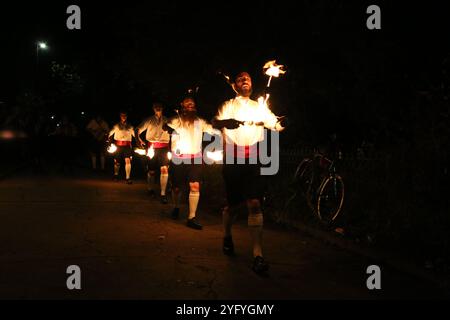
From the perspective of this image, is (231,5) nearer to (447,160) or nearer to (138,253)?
(447,160)

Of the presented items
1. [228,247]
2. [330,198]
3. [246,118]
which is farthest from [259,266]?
[330,198]

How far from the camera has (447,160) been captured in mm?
9406

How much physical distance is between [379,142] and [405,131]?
2.87 feet

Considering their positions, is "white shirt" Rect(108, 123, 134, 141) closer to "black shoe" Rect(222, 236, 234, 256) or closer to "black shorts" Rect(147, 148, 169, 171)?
"black shorts" Rect(147, 148, 169, 171)

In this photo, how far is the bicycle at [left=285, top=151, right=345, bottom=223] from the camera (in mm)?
9727

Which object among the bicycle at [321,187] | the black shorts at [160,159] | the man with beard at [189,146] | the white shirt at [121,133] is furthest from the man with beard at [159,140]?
the white shirt at [121,133]

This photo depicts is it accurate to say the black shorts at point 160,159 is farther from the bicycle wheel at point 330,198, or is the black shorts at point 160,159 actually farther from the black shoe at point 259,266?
the black shoe at point 259,266

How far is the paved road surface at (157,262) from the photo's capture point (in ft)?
19.8

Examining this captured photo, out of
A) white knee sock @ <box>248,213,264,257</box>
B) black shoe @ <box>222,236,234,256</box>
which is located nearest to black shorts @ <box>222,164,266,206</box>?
white knee sock @ <box>248,213,264,257</box>

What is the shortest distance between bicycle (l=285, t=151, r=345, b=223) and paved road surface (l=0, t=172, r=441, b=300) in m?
0.65

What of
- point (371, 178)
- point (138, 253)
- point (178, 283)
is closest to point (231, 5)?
point (371, 178)

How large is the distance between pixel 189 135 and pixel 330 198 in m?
2.45

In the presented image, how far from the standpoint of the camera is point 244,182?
7551mm
